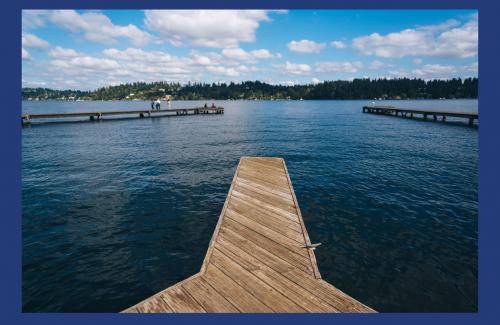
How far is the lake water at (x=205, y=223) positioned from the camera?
8.66 m

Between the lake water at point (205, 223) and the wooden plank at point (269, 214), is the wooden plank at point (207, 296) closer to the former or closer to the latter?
the lake water at point (205, 223)

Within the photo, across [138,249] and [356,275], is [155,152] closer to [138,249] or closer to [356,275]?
[138,249]

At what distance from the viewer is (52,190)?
1684 cm

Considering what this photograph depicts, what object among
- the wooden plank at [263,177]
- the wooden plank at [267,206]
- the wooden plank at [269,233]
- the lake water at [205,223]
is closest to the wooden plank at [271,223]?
the wooden plank at [269,233]

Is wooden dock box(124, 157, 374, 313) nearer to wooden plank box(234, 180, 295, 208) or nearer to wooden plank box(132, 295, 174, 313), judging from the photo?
wooden plank box(132, 295, 174, 313)

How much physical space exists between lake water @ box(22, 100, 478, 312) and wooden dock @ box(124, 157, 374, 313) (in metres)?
1.91

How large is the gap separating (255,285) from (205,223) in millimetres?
6557

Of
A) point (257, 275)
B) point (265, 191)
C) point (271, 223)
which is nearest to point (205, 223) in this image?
point (265, 191)

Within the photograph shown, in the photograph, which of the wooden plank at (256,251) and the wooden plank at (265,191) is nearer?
the wooden plank at (256,251)

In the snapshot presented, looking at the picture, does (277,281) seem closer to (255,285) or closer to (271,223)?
(255,285)

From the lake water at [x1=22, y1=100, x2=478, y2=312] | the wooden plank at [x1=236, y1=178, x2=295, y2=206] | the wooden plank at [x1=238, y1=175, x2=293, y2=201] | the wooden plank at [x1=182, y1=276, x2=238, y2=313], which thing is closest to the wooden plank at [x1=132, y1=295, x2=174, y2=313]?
the wooden plank at [x1=182, y1=276, x2=238, y2=313]

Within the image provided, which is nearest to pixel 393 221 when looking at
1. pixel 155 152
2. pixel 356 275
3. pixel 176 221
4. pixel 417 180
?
pixel 356 275

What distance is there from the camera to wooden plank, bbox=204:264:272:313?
6023 mm

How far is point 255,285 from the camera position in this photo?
6746mm
